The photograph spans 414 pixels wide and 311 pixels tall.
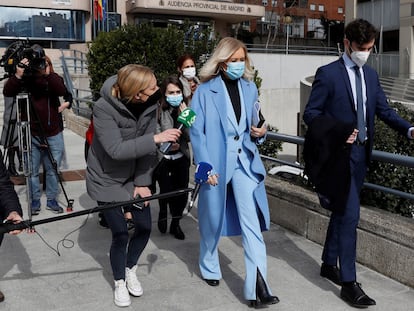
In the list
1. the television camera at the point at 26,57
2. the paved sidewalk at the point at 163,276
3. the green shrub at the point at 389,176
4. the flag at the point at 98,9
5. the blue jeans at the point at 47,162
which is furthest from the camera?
the flag at the point at 98,9

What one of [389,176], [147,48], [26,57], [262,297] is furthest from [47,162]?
[147,48]

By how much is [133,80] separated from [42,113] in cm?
288

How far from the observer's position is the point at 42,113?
589 centimetres

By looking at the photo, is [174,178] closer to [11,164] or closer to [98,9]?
[11,164]

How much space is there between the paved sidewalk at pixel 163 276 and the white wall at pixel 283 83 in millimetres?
19049

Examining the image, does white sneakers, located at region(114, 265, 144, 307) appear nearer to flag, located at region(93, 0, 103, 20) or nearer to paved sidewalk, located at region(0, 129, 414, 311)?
paved sidewalk, located at region(0, 129, 414, 311)

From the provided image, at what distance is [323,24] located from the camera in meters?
59.8

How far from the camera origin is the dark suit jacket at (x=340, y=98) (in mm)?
3557

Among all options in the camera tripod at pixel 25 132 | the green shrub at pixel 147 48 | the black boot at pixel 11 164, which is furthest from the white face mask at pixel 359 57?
the green shrub at pixel 147 48

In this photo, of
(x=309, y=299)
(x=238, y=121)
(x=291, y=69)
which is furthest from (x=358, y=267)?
(x=291, y=69)

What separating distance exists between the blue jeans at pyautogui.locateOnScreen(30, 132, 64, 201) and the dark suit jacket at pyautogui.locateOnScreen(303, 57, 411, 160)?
3.34 meters

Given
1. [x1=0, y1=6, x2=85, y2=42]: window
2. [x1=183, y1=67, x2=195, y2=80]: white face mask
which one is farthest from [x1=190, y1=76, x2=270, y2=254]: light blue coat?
[x1=0, y1=6, x2=85, y2=42]: window

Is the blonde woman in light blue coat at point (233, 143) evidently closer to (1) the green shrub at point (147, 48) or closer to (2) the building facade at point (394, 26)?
(1) the green shrub at point (147, 48)

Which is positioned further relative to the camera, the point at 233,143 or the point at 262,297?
the point at 233,143
